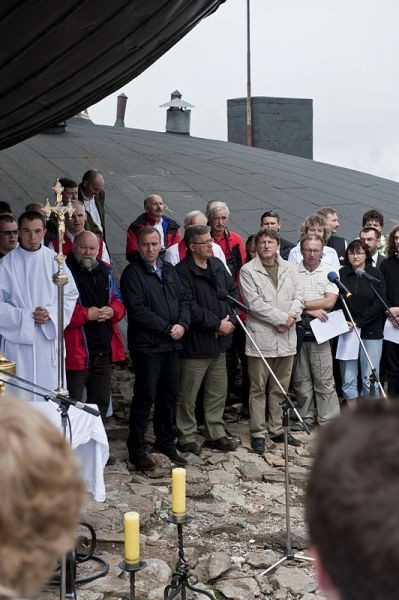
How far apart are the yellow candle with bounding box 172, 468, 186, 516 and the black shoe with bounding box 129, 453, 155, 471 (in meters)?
1.90

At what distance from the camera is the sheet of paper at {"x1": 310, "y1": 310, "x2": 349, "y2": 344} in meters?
6.07

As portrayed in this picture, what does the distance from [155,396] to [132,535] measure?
2.52m

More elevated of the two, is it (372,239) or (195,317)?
(372,239)

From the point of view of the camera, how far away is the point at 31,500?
1034mm

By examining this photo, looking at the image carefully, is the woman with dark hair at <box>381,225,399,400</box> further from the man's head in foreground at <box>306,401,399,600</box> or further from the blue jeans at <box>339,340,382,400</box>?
the man's head in foreground at <box>306,401,399,600</box>

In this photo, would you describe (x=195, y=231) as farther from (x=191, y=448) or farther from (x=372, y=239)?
(x=372, y=239)

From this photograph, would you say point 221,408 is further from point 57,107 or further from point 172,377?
point 57,107

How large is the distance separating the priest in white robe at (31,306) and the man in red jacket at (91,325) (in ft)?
0.47

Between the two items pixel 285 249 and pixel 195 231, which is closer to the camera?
pixel 195 231

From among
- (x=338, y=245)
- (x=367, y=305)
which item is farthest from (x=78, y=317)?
(x=338, y=245)

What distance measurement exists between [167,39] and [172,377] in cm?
201

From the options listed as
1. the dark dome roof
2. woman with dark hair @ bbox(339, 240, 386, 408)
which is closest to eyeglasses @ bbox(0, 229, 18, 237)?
woman with dark hair @ bbox(339, 240, 386, 408)

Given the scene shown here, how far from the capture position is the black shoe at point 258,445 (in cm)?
566

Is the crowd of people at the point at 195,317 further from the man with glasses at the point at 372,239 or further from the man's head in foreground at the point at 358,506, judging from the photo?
the man's head in foreground at the point at 358,506
